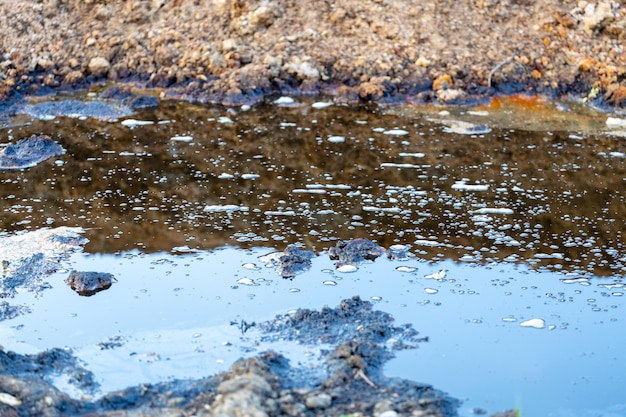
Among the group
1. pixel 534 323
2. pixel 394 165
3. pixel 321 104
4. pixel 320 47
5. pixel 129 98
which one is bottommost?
pixel 129 98

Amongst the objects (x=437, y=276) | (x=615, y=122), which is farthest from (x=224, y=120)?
(x=437, y=276)

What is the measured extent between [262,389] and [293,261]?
161 cm

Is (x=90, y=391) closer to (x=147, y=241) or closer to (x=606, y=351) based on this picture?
(x=147, y=241)

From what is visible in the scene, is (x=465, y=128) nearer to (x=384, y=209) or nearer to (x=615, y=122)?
(x=615, y=122)

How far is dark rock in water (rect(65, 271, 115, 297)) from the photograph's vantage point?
16.0 ft

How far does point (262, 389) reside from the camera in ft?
11.8

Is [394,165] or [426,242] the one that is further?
[394,165]

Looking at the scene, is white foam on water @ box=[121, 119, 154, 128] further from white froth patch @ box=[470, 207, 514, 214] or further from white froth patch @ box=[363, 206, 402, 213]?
white froth patch @ box=[470, 207, 514, 214]

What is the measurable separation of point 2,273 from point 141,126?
3.34 metres

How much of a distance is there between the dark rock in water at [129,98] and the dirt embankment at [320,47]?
1.32 ft

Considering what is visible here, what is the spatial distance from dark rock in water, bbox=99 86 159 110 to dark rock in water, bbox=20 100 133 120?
3.3 inches

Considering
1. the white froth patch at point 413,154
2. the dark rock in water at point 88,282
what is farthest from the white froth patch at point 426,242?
the dark rock in water at point 88,282

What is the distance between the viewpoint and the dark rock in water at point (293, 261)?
16.6 feet

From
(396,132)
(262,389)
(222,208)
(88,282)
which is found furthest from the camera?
(396,132)
